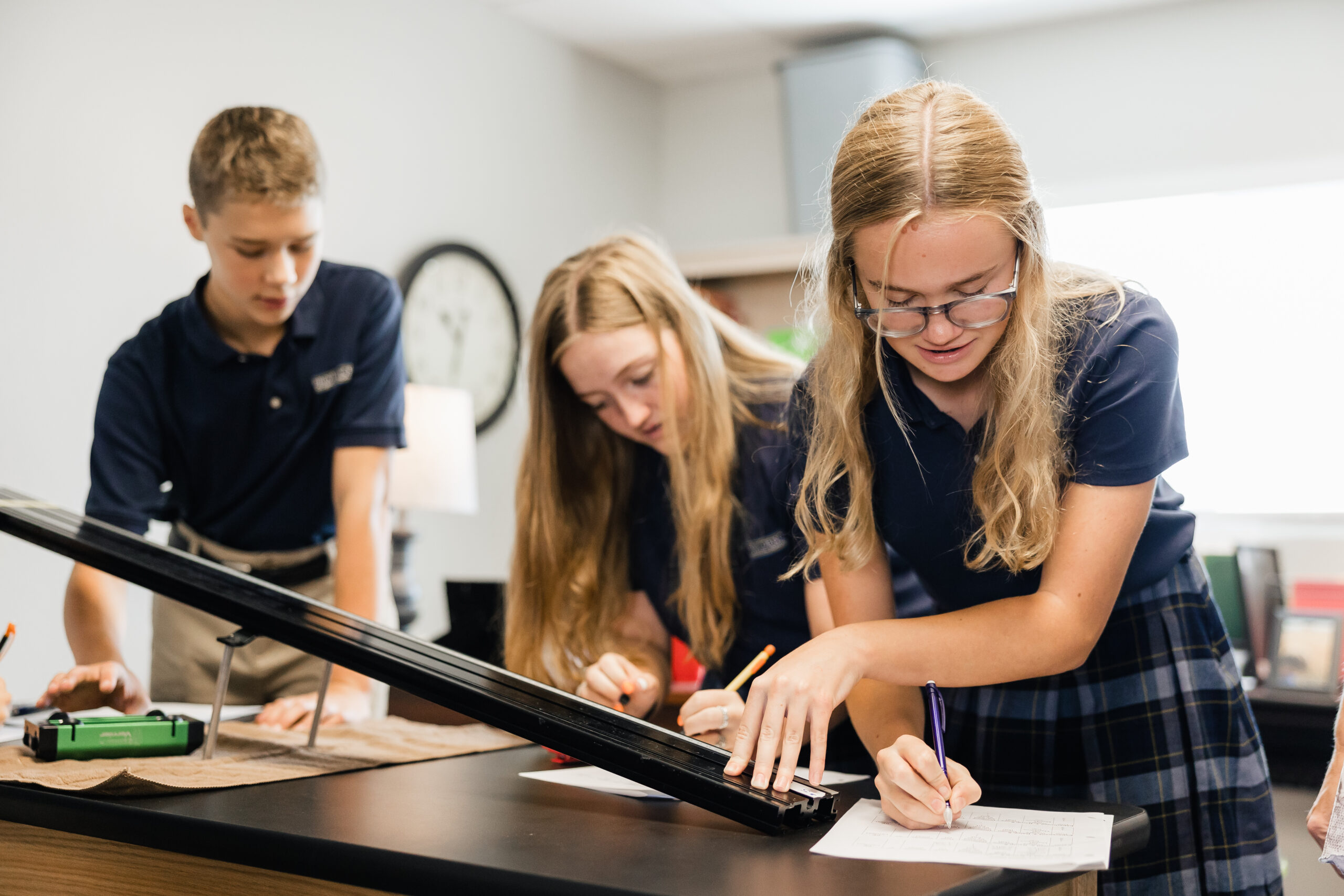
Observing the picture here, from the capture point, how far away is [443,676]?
1.10 meters

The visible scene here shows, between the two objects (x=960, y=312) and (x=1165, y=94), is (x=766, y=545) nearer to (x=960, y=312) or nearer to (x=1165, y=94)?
(x=960, y=312)

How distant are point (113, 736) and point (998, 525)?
3.01ft

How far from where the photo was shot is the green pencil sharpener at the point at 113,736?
119 centimetres

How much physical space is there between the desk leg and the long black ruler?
0.18m

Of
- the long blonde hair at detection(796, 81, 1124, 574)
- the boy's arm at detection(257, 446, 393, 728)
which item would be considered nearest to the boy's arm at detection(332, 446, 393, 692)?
the boy's arm at detection(257, 446, 393, 728)

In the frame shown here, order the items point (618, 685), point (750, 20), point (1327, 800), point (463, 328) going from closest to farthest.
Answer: point (1327, 800) → point (618, 685) → point (463, 328) → point (750, 20)

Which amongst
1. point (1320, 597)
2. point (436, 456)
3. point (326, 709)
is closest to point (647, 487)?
point (326, 709)

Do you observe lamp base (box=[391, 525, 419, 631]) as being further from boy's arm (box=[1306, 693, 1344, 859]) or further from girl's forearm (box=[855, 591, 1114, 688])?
boy's arm (box=[1306, 693, 1344, 859])

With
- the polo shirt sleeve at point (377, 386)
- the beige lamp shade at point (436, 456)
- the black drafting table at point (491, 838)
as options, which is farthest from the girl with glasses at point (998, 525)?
the beige lamp shade at point (436, 456)

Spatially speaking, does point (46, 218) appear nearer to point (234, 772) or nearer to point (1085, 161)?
point (234, 772)

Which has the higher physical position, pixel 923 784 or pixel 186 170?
pixel 186 170

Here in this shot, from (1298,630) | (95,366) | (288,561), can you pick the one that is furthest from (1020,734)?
(1298,630)

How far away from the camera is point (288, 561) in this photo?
1814 mm

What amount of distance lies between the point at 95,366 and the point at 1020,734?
138 cm
